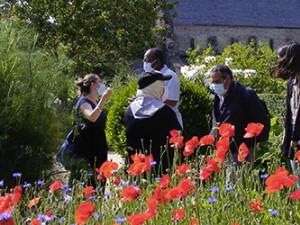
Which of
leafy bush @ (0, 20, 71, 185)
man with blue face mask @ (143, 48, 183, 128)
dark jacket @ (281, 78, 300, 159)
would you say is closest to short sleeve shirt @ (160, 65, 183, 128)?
man with blue face mask @ (143, 48, 183, 128)

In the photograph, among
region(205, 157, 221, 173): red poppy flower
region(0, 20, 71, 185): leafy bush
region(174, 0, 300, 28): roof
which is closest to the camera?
region(205, 157, 221, 173): red poppy flower

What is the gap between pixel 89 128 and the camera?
6.56 m

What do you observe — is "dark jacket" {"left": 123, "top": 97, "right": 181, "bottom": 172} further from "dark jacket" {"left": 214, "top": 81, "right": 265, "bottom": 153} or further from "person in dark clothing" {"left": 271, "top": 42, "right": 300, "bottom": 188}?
"person in dark clothing" {"left": 271, "top": 42, "right": 300, "bottom": 188}

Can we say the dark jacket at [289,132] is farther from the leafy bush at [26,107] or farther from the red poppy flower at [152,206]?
the red poppy flower at [152,206]

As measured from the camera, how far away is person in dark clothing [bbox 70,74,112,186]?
6488mm

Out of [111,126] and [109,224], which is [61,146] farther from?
[111,126]

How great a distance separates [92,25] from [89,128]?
21.2 metres

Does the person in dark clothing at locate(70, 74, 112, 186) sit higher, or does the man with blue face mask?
the man with blue face mask

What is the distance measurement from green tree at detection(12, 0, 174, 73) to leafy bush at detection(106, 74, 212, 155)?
1466cm

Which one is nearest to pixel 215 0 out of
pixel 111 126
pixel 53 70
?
pixel 111 126

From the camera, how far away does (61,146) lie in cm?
659

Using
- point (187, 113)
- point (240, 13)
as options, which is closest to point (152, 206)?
point (187, 113)

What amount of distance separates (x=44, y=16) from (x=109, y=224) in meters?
24.1

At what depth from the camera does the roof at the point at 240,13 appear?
244ft
